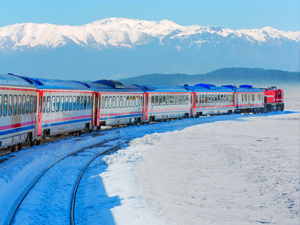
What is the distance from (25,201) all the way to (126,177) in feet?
15.9

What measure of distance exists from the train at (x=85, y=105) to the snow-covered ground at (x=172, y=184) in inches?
45.3

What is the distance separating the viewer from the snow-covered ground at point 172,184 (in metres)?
11.7

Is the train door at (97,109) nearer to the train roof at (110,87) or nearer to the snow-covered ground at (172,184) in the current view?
the train roof at (110,87)

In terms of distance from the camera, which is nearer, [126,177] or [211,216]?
[211,216]

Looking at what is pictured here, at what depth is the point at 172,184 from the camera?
15.9 metres

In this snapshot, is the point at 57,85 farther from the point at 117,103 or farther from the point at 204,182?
the point at 204,182

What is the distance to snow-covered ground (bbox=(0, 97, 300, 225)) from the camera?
11.7m

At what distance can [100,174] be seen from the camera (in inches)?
669

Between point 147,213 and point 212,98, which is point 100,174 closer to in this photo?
point 147,213

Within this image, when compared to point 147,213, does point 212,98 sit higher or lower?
higher

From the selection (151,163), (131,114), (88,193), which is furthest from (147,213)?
(131,114)

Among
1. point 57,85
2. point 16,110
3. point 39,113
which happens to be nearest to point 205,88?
point 57,85

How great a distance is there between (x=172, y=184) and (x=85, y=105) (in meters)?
15.3

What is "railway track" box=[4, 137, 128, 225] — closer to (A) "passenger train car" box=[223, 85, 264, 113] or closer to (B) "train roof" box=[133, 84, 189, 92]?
(B) "train roof" box=[133, 84, 189, 92]
